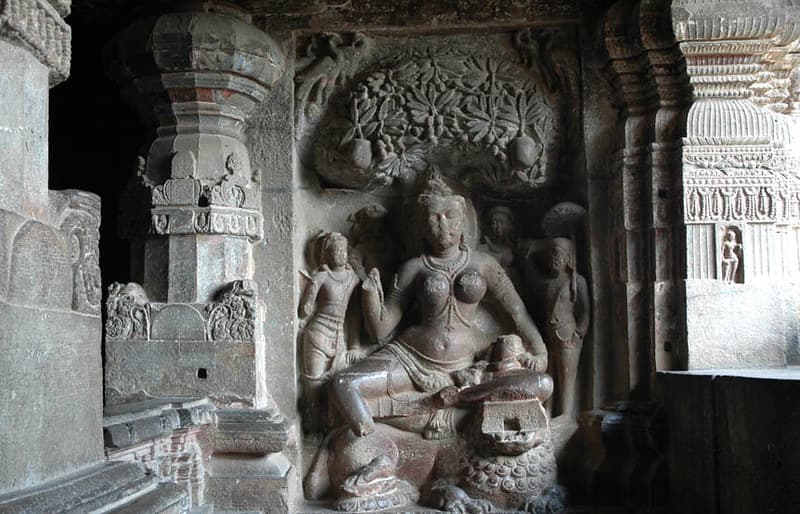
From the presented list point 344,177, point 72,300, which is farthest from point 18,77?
point 344,177

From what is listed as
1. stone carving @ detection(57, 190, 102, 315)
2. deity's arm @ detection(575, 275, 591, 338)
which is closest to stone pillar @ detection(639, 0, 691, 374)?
deity's arm @ detection(575, 275, 591, 338)

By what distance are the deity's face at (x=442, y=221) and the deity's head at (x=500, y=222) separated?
333 mm

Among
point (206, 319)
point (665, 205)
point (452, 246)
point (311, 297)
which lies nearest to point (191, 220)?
point (206, 319)

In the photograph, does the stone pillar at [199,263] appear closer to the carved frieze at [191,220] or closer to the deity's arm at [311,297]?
the carved frieze at [191,220]

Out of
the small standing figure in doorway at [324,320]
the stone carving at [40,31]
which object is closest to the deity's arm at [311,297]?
the small standing figure in doorway at [324,320]

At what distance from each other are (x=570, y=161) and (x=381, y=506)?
2431 mm

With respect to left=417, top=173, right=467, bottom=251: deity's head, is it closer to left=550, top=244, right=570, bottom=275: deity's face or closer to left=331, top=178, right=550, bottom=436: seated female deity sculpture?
left=331, top=178, right=550, bottom=436: seated female deity sculpture

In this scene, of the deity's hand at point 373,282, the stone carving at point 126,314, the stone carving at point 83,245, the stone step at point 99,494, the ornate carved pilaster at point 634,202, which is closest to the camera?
the stone step at point 99,494

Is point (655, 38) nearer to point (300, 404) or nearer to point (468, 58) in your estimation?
point (468, 58)

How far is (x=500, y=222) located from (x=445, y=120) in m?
0.78

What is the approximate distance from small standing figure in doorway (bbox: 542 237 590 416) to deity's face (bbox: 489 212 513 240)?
362 millimetres

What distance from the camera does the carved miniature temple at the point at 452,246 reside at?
4926 millimetres

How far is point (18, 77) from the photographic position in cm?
266

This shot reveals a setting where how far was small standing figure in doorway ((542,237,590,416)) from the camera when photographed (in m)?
5.42
